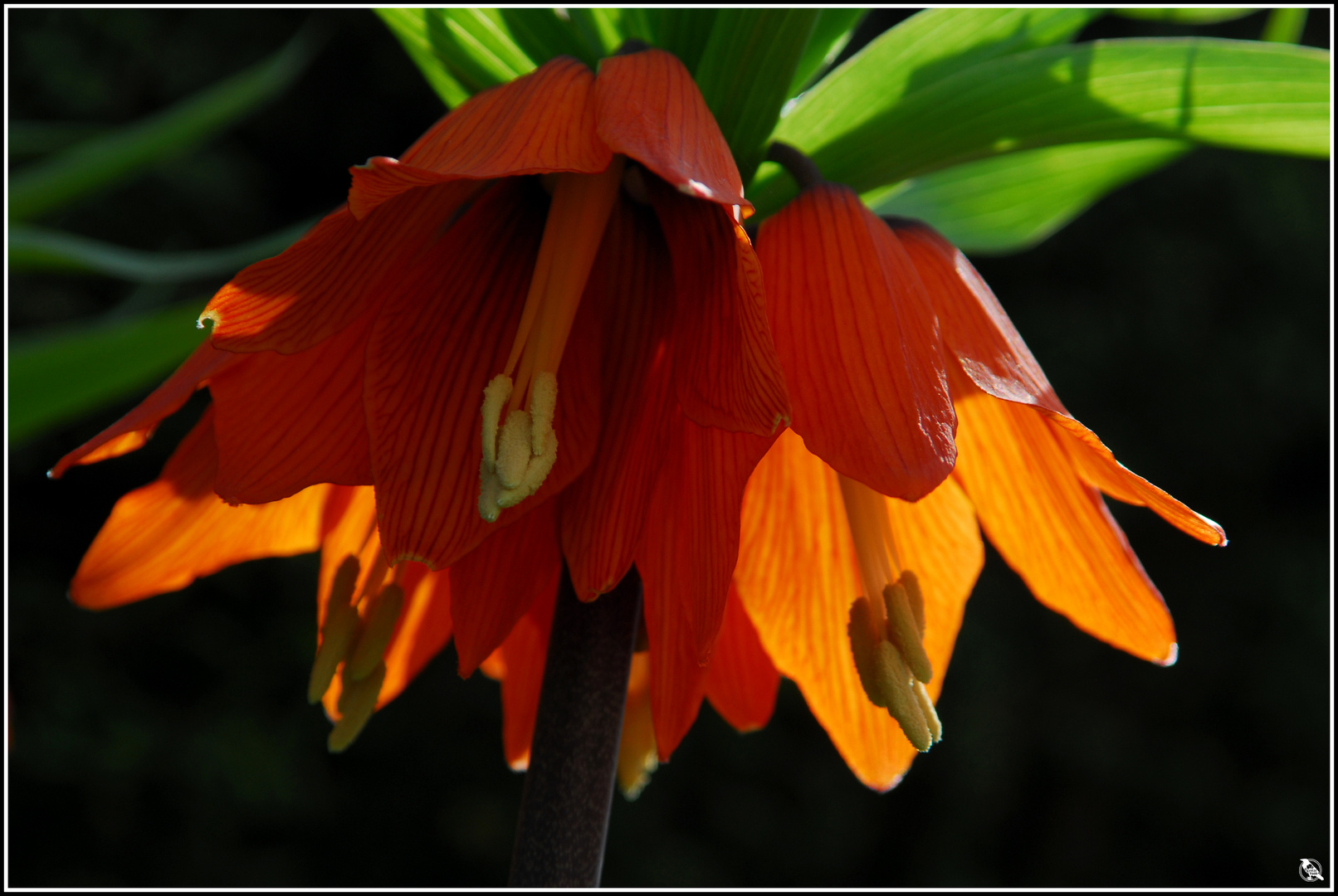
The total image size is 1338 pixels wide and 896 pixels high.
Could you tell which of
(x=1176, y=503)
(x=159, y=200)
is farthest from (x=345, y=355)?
(x=159, y=200)

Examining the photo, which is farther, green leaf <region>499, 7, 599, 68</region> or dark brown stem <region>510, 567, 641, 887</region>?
green leaf <region>499, 7, 599, 68</region>

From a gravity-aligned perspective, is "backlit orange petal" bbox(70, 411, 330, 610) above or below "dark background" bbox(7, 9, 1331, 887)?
above

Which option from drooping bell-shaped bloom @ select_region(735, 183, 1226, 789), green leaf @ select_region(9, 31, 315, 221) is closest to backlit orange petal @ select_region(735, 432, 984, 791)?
drooping bell-shaped bloom @ select_region(735, 183, 1226, 789)

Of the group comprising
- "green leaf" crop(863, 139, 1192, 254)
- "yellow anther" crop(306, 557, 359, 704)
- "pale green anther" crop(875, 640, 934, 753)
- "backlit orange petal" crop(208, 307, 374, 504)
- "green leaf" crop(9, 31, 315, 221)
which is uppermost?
"green leaf" crop(9, 31, 315, 221)

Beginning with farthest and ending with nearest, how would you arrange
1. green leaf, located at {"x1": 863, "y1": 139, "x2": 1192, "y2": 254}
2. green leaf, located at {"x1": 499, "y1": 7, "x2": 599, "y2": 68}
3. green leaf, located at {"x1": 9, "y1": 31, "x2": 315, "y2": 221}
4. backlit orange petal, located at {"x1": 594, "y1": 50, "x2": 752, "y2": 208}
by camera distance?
green leaf, located at {"x1": 9, "y1": 31, "x2": 315, "y2": 221}
green leaf, located at {"x1": 863, "y1": 139, "x2": 1192, "y2": 254}
green leaf, located at {"x1": 499, "y1": 7, "x2": 599, "y2": 68}
backlit orange petal, located at {"x1": 594, "y1": 50, "x2": 752, "y2": 208}

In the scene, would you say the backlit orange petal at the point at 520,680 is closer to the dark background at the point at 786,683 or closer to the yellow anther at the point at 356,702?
the yellow anther at the point at 356,702

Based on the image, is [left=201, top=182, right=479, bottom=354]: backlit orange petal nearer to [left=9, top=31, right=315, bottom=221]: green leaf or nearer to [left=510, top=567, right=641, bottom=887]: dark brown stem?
[left=510, top=567, right=641, bottom=887]: dark brown stem
